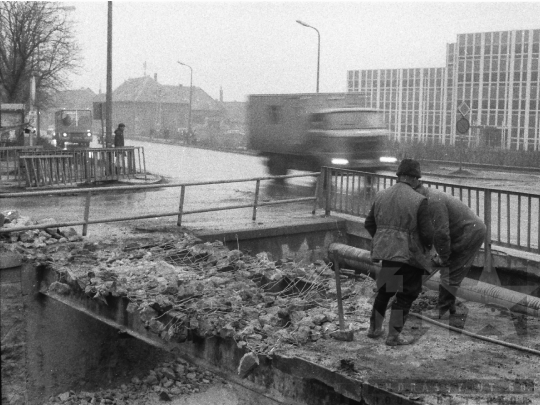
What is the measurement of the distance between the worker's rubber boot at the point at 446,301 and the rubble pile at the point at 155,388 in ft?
12.5

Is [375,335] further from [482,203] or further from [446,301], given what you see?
[482,203]

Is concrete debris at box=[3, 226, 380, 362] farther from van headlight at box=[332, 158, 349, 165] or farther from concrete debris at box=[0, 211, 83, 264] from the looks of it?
van headlight at box=[332, 158, 349, 165]

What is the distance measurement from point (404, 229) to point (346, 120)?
15.5 metres

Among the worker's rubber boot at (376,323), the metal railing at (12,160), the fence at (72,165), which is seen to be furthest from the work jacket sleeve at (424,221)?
the metal railing at (12,160)

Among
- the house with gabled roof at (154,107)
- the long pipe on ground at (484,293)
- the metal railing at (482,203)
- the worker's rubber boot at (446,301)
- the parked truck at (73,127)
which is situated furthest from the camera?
the house with gabled roof at (154,107)

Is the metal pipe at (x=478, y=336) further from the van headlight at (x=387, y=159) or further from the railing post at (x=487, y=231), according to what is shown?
the van headlight at (x=387, y=159)

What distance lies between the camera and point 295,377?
22.5 feet

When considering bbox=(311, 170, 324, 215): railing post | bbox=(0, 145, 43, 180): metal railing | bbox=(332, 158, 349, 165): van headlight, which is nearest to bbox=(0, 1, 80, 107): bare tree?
bbox=(0, 145, 43, 180): metal railing

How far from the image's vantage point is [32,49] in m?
41.7

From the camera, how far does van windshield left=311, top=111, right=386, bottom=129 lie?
22.4m

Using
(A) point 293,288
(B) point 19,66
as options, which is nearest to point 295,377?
(A) point 293,288

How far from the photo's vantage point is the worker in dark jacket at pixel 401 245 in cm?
720

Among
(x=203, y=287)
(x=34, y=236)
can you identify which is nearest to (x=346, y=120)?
(x=34, y=236)

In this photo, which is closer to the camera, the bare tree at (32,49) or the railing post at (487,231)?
the railing post at (487,231)
